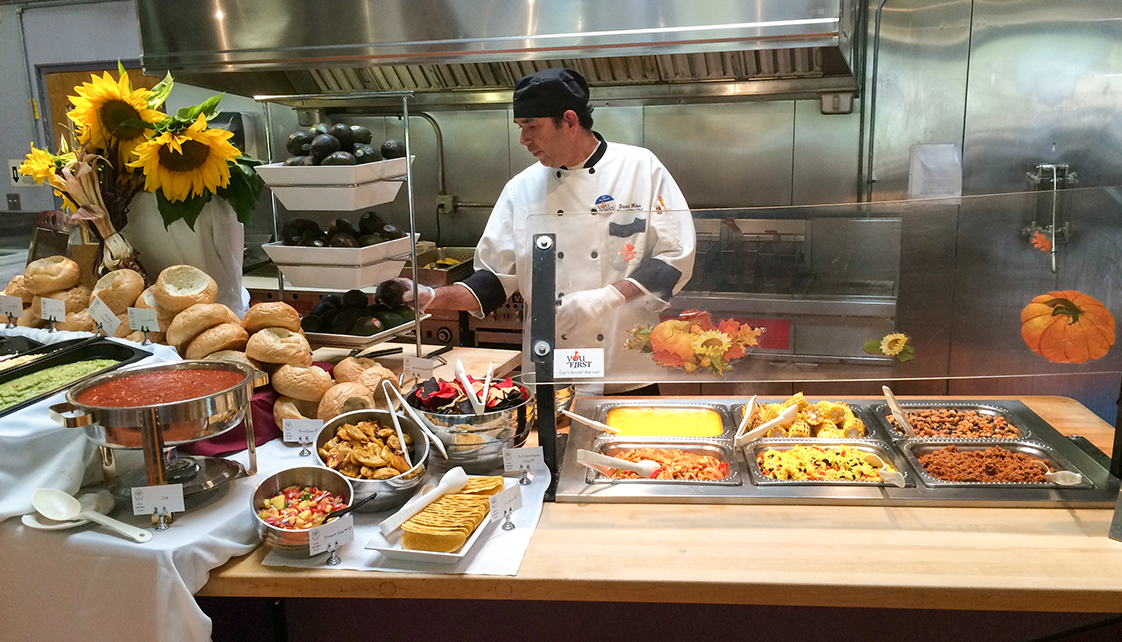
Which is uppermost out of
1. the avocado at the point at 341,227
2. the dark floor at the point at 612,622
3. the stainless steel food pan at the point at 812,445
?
the avocado at the point at 341,227

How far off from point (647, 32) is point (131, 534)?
9.96ft

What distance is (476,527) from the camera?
1777mm

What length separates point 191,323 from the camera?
2408 mm

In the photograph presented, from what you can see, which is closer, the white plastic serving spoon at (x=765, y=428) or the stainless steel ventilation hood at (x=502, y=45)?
the white plastic serving spoon at (x=765, y=428)

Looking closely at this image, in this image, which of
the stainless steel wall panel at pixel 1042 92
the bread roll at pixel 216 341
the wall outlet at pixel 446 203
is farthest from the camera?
the wall outlet at pixel 446 203

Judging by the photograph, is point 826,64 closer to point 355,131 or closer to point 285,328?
point 355,131

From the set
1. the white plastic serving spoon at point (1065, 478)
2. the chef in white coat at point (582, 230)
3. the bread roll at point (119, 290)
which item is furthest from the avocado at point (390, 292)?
the white plastic serving spoon at point (1065, 478)

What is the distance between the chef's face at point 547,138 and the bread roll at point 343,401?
1.28 metres

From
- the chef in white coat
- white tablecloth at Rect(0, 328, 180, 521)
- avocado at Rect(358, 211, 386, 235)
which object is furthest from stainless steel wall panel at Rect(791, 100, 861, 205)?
white tablecloth at Rect(0, 328, 180, 521)

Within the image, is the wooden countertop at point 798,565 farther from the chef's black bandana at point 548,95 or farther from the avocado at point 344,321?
the chef's black bandana at point 548,95

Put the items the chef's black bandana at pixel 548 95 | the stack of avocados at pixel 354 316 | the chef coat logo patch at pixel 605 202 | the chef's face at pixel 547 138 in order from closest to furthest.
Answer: the stack of avocados at pixel 354 316 < the chef's black bandana at pixel 548 95 < the chef's face at pixel 547 138 < the chef coat logo patch at pixel 605 202

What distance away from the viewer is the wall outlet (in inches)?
213

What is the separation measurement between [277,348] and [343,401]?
0.28m

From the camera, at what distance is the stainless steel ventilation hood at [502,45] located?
146 inches
